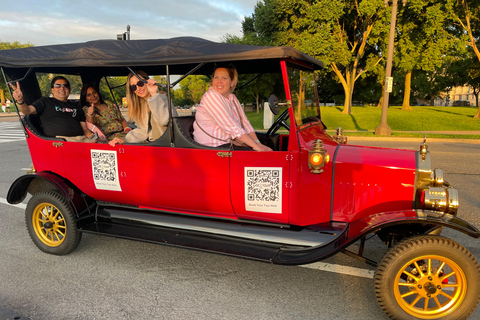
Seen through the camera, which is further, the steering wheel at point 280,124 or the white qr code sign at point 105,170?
the white qr code sign at point 105,170

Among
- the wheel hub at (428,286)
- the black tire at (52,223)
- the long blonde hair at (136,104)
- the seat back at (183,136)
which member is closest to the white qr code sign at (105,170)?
the black tire at (52,223)

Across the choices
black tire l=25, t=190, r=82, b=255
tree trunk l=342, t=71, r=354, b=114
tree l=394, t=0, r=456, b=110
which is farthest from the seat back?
tree trunk l=342, t=71, r=354, b=114

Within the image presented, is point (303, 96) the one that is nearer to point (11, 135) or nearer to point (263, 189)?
point (263, 189)

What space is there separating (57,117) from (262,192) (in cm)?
274

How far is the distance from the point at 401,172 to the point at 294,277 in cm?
136

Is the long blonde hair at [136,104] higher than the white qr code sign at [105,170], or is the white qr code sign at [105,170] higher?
the long blonde hair at [136,104]

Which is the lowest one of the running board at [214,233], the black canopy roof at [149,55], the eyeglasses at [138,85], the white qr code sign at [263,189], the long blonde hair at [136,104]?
the running board at [214,233]

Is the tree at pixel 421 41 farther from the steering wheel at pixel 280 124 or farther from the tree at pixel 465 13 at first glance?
the steering wheel at pixel 280 124

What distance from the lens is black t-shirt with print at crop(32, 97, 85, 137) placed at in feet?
13.1

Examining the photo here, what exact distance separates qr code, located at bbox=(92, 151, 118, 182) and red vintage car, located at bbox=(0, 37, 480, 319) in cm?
1

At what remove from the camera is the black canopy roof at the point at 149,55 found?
2.84 meters

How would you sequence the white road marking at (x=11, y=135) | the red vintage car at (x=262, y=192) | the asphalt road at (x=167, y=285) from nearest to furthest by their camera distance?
the red vintage car at (x=262, y=192) < the asphalt road at (x=167, y=285) < the white road marking at (x=11, y=135)

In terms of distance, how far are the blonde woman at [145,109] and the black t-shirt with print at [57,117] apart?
908 millimetres

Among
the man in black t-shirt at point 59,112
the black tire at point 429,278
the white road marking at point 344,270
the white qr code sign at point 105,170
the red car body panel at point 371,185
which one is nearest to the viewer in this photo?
the black tire at point 429,278
